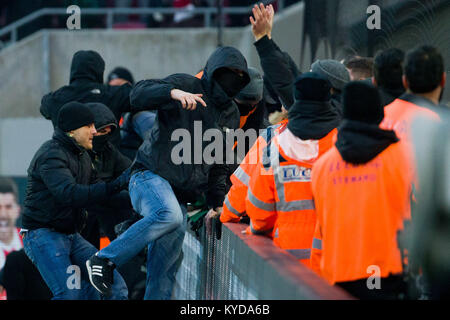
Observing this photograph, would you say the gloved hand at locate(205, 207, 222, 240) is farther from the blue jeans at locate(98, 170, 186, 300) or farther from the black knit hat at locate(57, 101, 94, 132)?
the black knit hat at locate(57, 101, 94, 132)

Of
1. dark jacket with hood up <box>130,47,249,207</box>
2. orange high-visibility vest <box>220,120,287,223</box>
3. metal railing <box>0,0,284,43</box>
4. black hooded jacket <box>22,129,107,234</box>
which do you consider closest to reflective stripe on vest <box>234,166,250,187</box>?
orange high-visibility vest <box>220,120,287,223</box>

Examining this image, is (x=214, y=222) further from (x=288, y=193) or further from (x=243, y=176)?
(x=288, y=193)

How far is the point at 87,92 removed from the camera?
7.50 meters

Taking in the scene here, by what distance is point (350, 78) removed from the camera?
5633mm

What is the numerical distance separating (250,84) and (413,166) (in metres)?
2.68

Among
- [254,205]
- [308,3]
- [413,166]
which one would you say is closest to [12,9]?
[308,3]

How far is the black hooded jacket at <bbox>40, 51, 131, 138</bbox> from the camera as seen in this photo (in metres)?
7.45

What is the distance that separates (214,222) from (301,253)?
1132mm

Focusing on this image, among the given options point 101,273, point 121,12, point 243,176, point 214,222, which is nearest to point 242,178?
point 243,176

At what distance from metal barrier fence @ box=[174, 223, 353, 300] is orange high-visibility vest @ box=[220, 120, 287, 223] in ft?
0.34

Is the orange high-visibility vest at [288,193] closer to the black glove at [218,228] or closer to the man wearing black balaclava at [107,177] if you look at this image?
the black glove at [218,228]

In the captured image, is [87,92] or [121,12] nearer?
[87,92]

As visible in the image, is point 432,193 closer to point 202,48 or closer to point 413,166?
point 413,166

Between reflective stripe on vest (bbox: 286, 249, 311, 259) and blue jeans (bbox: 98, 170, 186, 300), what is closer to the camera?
reflective stripe on vest (bbox: 286, 249, 311, 259)
